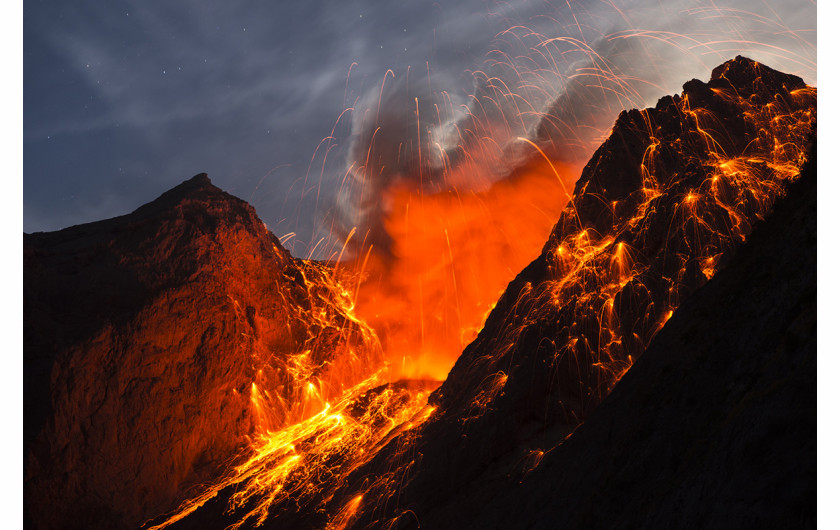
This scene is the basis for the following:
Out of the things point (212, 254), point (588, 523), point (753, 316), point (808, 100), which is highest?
point (212, 254)

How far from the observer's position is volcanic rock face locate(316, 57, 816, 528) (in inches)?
821

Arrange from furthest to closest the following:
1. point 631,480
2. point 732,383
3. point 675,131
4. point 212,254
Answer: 1. point 212,254
2. point 675,131
3. point 631,480
4. point 732,383

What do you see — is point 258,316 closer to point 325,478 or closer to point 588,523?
point 325,478

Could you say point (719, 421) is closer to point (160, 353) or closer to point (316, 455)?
point (316, 455)

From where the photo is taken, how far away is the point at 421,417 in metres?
30.0

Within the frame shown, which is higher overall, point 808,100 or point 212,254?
point 212,254

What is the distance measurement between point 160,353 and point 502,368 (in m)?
27.0

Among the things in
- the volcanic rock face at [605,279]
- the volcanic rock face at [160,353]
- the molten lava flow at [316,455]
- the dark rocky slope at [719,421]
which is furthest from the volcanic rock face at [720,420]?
the volcanic rock face at [160,353]

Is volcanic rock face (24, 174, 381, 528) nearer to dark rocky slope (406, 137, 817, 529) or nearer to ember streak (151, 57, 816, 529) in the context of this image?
ember streak (151, 57, 816, 529)

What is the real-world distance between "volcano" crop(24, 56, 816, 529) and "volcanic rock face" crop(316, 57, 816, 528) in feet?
0.41

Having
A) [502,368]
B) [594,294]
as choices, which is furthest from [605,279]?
[502,368]

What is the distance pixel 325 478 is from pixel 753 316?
2607cm

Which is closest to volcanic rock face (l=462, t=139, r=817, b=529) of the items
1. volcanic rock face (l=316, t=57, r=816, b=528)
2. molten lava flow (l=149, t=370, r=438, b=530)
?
volcanic rock face (l=316, t=57, r=816, b=528)

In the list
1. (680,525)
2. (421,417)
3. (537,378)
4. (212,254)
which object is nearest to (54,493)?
(212,254)
